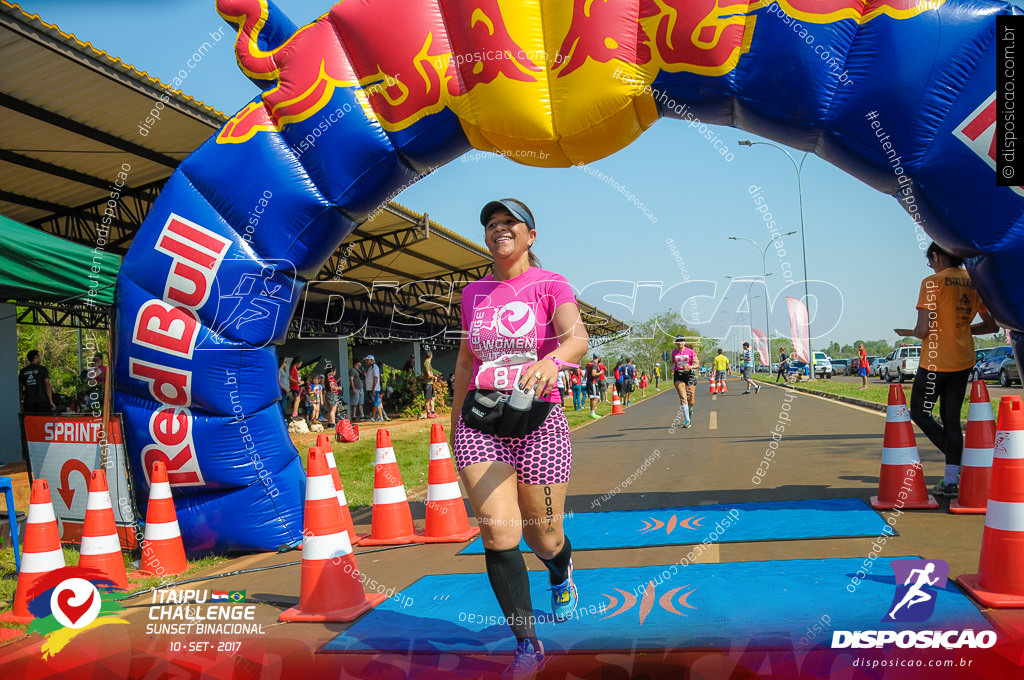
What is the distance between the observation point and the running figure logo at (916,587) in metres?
3.13

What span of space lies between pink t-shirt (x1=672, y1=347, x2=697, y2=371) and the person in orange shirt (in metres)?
7.50

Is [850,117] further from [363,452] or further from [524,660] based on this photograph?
[363,452]

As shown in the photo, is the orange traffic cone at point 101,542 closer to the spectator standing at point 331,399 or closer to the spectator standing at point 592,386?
the spectator standing at point 331,399

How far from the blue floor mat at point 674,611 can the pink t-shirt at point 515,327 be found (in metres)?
1.11

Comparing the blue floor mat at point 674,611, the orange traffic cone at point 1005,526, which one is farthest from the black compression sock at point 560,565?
the orange traffic cone at point 1005,526

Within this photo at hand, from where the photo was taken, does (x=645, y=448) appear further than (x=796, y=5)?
Yes

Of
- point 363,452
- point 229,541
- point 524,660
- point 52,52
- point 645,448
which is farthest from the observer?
point 363,452

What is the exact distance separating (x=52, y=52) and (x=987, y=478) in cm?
983

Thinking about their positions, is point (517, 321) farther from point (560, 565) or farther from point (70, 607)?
point (70, 607)

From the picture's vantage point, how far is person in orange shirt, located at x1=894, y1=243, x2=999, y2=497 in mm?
5359

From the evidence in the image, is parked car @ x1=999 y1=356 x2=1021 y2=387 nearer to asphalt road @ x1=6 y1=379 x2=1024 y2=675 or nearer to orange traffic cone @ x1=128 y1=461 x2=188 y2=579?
asphalt road @ x1=6 y1=379 x2=1024 y2=675

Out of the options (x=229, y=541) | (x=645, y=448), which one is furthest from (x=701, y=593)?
(x=645, y=448)

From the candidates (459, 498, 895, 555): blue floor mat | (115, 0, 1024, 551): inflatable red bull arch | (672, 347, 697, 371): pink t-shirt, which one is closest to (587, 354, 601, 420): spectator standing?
(672, 347, 697, 371): pink t-shirt

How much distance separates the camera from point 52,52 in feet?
26.3
